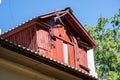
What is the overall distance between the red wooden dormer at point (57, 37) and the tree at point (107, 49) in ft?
42.5

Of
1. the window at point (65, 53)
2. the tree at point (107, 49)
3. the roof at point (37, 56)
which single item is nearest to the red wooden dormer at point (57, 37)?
the window at point (65, 53)

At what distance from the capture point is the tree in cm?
3341

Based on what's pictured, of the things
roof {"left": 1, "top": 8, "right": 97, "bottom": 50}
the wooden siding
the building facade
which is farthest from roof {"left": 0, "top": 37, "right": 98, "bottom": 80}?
roof {"left": 1, "top": 8, "right": 97, "bottom": 50}

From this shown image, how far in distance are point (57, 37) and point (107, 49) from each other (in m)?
17.5

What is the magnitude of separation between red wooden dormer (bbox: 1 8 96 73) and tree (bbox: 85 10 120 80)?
510 inches

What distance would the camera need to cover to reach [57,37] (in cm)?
1770

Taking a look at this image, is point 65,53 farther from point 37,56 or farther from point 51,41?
point 37,56

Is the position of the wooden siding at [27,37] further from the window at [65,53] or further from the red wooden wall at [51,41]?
the window at [65,53]

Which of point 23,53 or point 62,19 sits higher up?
point 62,19

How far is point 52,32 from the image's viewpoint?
17.5 metres

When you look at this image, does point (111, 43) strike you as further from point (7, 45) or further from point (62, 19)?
point (7, 45)

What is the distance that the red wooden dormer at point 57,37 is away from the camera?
1666cm

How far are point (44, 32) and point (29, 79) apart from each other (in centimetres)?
589

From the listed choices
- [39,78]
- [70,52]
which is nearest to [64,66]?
[39,78]
